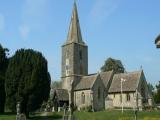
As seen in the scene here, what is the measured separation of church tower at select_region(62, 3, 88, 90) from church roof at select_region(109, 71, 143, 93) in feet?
29.1

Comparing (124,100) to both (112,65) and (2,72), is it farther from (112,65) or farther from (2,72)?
(112,65)

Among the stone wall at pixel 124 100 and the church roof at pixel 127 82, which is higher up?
the church roof at pixel 127 82

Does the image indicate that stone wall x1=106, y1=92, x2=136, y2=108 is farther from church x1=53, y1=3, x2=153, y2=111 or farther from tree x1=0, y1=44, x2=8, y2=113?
tree x1=0, y1=44, x2=8, y2=113

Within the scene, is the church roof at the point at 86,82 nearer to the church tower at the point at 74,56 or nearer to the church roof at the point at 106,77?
the church tower at the point at 74,56

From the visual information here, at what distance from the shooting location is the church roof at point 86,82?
224 ft

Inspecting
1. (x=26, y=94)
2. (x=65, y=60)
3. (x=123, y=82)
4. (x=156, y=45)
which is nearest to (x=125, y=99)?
(x=123, y=82)

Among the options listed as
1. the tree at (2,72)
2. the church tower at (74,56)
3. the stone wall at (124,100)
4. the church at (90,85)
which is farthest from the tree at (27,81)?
the church tower at (74,56)

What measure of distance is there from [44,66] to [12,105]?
7.20m

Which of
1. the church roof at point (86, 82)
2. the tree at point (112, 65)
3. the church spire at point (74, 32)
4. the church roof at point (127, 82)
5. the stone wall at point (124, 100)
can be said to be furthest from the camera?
the tree at point (112, 65)

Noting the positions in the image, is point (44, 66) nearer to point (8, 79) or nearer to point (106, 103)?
point (8, 79)

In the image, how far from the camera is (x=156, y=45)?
8828 mm

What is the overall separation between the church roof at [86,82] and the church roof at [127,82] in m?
3.90

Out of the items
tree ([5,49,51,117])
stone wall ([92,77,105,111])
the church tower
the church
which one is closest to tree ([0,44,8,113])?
tree ([5,49,51,117])

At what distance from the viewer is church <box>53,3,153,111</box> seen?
215ft
